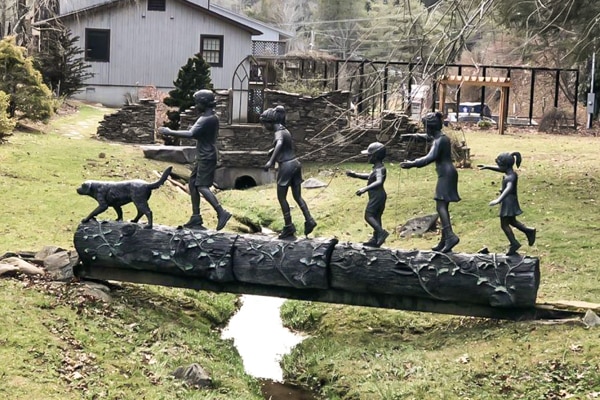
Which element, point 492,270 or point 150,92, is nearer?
point 492,270

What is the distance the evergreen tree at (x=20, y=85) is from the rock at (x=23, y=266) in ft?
37.6

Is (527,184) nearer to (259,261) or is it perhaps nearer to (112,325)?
(259,261)

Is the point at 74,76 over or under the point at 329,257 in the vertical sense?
over

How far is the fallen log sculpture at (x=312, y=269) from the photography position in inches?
415

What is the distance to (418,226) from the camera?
1609 centimetres

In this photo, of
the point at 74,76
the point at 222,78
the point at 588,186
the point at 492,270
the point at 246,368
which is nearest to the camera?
the point at 492,270

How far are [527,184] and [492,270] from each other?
8.59 m

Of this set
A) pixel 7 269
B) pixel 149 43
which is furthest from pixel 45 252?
pixel 149 43

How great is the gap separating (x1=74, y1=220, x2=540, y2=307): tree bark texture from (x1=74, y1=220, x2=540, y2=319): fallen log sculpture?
12 millimetres

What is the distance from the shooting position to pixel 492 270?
1048 centimetres

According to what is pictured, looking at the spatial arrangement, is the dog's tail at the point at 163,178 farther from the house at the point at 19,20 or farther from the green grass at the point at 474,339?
the house at the point at 19,20

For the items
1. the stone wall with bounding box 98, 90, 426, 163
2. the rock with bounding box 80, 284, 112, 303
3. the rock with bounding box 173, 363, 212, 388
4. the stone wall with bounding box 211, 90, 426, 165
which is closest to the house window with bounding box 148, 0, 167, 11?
the stone wall with bounding box 98, 90, 426, 163

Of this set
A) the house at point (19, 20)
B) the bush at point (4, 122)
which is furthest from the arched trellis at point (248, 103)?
the house at point (19, 20)

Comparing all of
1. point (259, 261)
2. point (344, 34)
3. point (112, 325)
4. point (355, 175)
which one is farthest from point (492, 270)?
point (344, 34)
